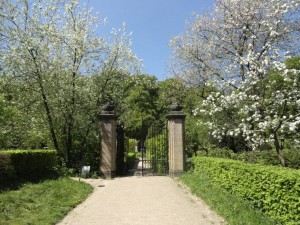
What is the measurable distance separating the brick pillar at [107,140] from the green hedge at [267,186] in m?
6.74

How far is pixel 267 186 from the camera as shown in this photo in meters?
6.54

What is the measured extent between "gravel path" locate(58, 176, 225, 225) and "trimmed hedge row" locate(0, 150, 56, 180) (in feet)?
8.58

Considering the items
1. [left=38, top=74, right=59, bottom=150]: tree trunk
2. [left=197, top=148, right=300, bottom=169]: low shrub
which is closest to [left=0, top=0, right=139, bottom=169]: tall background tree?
[left=38, top=74, right=59, bottom=150]: tree trunk

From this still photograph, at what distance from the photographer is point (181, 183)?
13.3 metres

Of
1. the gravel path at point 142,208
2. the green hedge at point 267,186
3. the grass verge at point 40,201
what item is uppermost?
the green hedge at point 267,186

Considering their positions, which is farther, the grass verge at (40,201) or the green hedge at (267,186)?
the grass verge at (40,201)

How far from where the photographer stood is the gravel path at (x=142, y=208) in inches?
282

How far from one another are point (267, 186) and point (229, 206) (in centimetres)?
137

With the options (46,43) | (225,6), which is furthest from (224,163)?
(225,6)

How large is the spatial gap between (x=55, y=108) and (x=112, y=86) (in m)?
3.47

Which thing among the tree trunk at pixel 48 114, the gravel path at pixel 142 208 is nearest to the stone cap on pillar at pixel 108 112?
the tree trunk at pixel 48 114

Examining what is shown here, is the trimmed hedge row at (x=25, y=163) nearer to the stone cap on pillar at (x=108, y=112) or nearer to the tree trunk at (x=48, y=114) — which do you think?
the tree trunk at (x=48, y=114)

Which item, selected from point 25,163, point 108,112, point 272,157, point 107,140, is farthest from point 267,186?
point 108,112

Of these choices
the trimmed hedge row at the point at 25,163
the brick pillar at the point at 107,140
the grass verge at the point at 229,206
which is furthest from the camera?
the brick pillar at the point at 107,140
